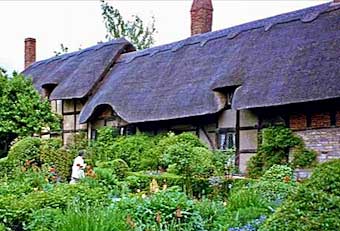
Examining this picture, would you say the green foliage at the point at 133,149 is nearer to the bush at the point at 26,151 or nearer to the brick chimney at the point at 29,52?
the bush at the point at 26,151

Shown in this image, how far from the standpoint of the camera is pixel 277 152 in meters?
17.1

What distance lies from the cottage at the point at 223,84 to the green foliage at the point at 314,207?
9.66m

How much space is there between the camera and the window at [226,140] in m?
18.9

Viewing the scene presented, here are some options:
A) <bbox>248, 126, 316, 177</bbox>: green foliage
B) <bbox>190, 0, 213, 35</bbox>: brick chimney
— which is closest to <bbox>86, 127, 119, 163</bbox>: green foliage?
<bbox>248, 126, 316, 177</bbox>: green foliage

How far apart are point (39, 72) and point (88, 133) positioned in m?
6.14

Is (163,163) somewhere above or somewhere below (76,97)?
below

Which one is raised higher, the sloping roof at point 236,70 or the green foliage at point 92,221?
the sloping roof at point 236,70

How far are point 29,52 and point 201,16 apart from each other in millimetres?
12599

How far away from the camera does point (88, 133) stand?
25000 mm

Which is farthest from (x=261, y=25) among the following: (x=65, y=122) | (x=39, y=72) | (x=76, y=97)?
(x=39, y=72)

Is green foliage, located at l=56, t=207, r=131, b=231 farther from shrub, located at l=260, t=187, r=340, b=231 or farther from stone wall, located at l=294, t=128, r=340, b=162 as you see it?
stone wall, located at l=294, t=128, r=340, b=162

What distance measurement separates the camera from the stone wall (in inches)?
627

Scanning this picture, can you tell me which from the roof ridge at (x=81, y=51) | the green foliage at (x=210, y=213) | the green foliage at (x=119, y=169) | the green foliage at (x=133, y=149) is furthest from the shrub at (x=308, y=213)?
the roof ridge at (x=81, y=51)

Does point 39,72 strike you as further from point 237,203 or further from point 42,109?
point 237,203
